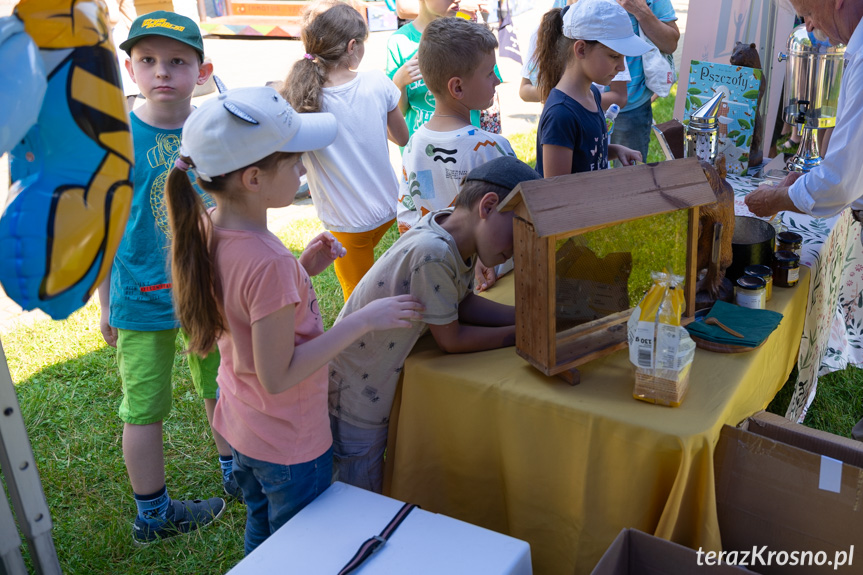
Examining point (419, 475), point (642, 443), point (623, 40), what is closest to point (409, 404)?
point (419, 475)

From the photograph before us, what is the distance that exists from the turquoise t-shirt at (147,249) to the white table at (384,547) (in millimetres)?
832

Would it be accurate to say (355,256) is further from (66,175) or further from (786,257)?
(66,175)

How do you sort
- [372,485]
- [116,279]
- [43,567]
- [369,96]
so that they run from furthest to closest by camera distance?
[369,96], [116,279], [372,485], [43,567]

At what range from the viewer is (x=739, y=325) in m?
1.64

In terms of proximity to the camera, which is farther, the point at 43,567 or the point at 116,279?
the point at 116,279

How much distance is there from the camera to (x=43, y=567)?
145cm

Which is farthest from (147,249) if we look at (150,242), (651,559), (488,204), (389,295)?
(651,559)

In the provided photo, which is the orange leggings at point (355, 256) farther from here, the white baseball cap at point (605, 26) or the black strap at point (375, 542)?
the black strap at point (375, 542)

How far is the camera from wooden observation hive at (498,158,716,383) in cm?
137

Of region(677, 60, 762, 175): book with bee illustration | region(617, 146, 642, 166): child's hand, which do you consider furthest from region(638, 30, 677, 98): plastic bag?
region(617, 146, 642, 166): child's hand

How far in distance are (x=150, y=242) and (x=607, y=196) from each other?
128 cm

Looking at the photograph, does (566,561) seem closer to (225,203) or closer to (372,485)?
(372,485)

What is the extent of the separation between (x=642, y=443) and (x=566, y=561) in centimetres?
38

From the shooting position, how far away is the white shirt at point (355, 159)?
2.61 m
